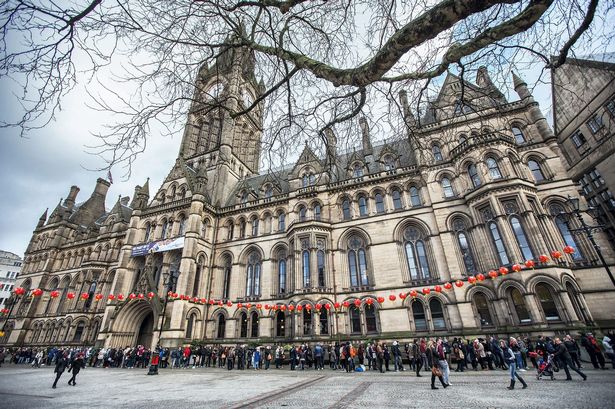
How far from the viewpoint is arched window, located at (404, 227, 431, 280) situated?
1936 centimetres

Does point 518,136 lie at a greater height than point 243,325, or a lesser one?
greater

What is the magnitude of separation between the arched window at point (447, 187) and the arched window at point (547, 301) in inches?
300

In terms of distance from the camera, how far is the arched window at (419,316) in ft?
58.9

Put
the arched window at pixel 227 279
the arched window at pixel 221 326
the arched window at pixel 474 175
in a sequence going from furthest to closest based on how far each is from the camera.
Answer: the arched window at pixel 227 279 → the arched window at pixel 221 326 → the arched window at pixel 474 175

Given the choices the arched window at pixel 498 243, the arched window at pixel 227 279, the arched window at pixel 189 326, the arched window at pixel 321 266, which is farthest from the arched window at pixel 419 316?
the arched window at pixel 189 326

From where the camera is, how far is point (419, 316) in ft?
60.0

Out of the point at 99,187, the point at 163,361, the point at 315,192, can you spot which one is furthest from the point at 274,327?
the point at 99,187

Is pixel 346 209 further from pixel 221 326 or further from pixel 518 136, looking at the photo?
pixel 221 326

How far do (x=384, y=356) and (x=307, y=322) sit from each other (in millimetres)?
6940

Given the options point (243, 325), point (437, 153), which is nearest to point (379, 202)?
point (437, 153)

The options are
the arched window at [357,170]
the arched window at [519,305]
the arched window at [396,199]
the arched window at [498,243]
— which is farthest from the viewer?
the arched window at [357,170]

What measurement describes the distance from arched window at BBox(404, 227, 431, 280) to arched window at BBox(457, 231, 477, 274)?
2.31m

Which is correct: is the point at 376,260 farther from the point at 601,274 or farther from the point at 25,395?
the point at 25,395

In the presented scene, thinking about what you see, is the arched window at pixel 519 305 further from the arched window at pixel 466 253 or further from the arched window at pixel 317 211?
the arched window at pixel 317 211
